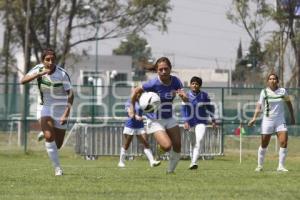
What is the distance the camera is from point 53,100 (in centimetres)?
1390

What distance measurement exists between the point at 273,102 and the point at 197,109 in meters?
2.04

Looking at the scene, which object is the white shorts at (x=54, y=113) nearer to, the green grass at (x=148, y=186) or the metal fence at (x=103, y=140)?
the green grass at (x=148, y=186)

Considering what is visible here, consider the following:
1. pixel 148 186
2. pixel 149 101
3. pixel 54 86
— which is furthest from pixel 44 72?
pixel 148 186

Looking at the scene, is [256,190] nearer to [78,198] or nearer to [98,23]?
[78,198]

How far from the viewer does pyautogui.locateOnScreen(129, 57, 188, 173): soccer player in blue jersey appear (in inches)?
529

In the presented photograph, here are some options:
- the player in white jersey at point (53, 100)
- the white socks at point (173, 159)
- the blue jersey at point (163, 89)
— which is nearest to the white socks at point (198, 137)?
the white socks at point (173, 159)

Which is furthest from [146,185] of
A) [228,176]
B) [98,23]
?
[98,23]

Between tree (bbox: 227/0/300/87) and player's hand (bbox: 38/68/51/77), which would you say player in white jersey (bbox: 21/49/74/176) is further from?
tree (bbox: 227/0/300/87)

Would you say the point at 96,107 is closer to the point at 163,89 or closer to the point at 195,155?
the point at 195,155

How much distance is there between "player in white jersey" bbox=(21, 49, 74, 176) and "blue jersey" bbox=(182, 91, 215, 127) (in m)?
4.18

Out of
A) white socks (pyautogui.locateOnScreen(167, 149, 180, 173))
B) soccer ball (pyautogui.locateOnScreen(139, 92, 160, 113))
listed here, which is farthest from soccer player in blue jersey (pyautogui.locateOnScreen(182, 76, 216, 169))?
soccer ball (pyautogui.locateOnScreen(139, 92, 160, 113))

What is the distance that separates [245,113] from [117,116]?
4.71 meters

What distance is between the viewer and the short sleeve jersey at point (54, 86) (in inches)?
544

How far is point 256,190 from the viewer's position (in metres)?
11.0
